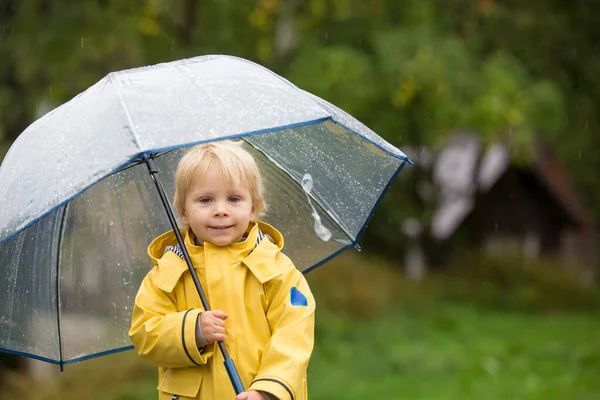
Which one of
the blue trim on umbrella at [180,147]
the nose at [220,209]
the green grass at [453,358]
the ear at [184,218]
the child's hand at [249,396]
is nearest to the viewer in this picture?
the blue trim on umbrella at [180,147]

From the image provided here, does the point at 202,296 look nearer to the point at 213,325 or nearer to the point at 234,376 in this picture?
the point at 213,325

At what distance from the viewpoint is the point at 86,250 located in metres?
4.00

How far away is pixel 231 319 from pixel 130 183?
91cm

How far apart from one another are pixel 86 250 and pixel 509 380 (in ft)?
27.2

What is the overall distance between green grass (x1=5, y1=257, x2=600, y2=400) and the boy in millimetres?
6200

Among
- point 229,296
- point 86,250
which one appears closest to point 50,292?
point 86,250

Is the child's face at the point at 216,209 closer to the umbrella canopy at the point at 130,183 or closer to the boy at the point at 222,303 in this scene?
the boy at the point at 222,303

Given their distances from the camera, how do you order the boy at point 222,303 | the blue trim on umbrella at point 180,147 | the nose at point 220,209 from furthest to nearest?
the nose at point 220,209, the boy at point 222,303, the blue trim on umbrella at point 180,147

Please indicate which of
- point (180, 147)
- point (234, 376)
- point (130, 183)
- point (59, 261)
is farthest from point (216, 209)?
point (59, 261)

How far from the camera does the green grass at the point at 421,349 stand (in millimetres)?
10336

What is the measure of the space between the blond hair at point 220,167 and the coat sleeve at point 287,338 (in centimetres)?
32

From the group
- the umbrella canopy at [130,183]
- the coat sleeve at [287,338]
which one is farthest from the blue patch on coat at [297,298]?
the umbrella canopy at [130,183]

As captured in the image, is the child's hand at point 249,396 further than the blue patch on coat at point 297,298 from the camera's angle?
No

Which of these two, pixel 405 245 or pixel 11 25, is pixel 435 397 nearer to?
pixel 11 25
